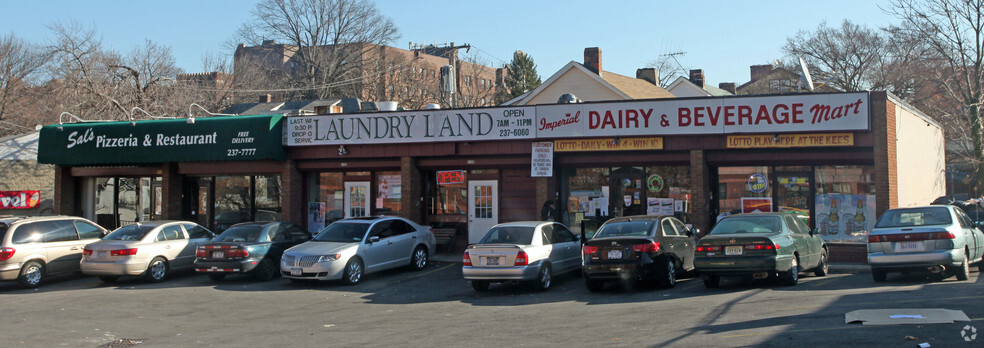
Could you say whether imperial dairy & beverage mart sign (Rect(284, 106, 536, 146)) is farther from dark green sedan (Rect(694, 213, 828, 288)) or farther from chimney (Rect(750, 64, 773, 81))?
chimney (Rect(750, 64, 773, 81))

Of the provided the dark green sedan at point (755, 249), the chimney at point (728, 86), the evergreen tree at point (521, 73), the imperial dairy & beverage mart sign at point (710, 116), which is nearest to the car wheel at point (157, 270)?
the imperial dairy & beverage mart sign at point (710, 116)

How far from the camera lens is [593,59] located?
118 feet

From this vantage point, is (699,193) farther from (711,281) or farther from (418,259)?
(418,259)

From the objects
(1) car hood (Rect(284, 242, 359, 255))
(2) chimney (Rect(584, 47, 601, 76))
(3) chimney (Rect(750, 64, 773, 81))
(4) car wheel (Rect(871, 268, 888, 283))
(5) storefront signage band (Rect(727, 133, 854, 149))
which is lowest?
(4) car wheel (Rect(871, 268, 888, 283))

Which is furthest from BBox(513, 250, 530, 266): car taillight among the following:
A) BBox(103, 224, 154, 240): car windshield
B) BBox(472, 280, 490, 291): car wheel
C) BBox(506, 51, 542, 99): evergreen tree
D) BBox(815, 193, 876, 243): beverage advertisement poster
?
BBox(506, 51, 542, 99): evergreen tree

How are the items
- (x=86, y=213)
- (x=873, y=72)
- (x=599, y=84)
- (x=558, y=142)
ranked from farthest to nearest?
(x=873, y=72), (x=599, y=84), (x=86, y=213), (x=558, y=142)

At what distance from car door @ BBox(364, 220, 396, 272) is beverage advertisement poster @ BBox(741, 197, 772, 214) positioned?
29.6ft

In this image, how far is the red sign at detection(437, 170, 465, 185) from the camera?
22.2m

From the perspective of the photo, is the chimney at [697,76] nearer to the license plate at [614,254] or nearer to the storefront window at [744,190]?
the storefront window at [744,190]

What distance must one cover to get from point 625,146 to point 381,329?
10632 millimetres

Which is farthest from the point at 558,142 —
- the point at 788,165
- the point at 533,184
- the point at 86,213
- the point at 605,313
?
the point at 86,213

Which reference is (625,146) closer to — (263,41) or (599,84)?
(599,84)

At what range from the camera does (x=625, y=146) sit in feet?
65.3

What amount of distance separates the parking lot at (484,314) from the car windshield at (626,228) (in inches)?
42.8
